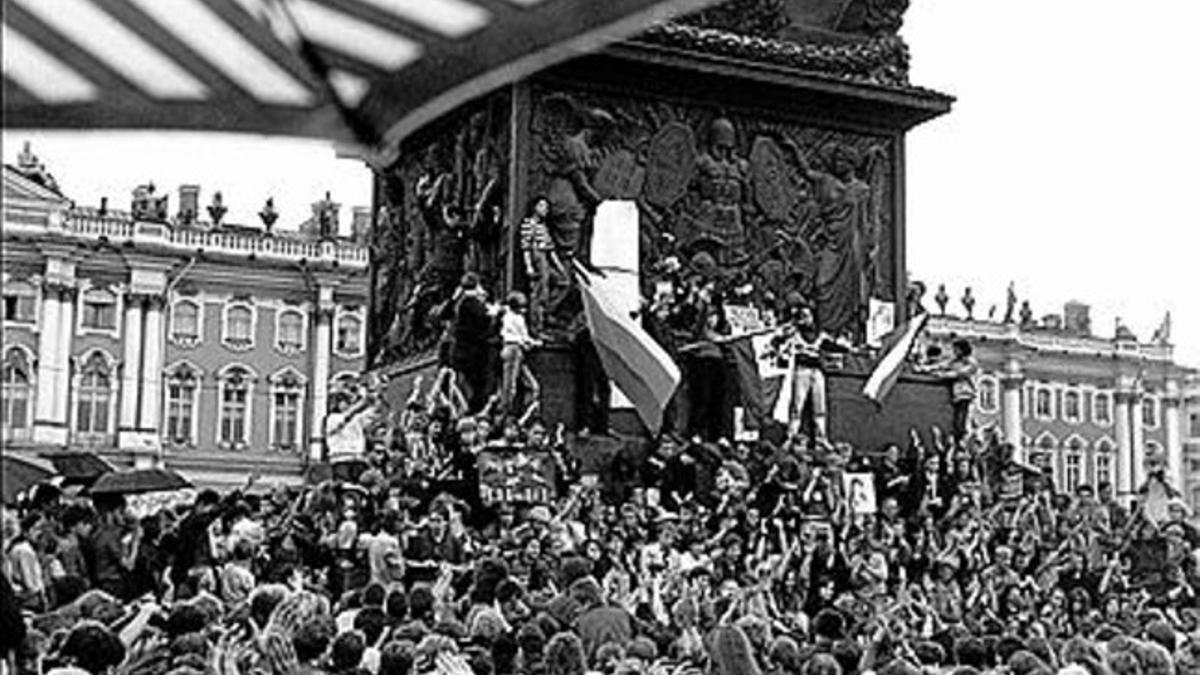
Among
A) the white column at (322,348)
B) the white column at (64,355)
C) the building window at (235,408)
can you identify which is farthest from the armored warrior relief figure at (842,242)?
the building window at (235,408)

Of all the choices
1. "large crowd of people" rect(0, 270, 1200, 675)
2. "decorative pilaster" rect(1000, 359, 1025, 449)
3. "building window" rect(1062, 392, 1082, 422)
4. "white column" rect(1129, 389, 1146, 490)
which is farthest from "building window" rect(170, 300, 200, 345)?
"large crowd of people" rect(0, 270, 1200, 675)

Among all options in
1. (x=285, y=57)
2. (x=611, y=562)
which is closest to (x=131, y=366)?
(x=611, y=562)

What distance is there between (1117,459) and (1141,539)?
65.9m

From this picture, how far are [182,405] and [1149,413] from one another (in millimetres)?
43080

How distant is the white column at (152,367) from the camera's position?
255ft

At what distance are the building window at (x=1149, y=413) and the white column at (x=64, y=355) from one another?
46.7 meters

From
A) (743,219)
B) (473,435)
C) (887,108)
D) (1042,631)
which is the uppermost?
(887,108)

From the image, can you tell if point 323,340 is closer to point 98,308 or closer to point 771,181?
point 98,308

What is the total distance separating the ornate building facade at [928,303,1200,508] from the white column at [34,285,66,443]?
34909 millimetres

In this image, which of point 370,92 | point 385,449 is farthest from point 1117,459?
point 370,92

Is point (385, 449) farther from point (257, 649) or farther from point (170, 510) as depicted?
point (257, 649)

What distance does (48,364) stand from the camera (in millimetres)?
76500

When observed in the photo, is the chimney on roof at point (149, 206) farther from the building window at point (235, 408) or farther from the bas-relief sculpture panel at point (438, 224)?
the bas-relief sculpture panel at point (438, 224)

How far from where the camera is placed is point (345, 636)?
29.8ft
